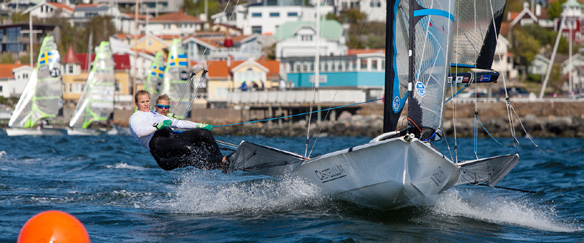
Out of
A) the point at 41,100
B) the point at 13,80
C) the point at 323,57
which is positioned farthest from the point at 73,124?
the point at 323,57

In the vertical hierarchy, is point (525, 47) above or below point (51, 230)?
above

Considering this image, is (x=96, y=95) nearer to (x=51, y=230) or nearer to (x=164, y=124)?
(x=164, y=124)

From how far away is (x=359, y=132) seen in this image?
1761 inches

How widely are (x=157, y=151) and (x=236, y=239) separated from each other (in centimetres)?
222

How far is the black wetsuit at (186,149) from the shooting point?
9.24 meters

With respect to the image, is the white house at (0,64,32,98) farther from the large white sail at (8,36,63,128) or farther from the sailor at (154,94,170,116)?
the sailor at (154,94,170,116)

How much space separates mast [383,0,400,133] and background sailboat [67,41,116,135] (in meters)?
33.1

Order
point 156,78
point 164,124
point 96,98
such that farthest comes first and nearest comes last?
point 156,78 → point 96,98 → point 164,124

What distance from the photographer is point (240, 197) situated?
10141 mm

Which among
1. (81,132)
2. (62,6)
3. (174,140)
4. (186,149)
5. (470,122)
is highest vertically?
(62,6)

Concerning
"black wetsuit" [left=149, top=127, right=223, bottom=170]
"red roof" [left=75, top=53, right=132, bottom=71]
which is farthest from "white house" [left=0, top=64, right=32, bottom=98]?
"black wetsuit" [left=149, top=127, right=223, bottom=170]

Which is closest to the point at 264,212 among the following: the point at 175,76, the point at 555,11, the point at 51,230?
the point at 51,230

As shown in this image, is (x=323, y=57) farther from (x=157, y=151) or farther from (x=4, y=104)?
(x=157, y=151)

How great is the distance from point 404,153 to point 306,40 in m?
65.6
